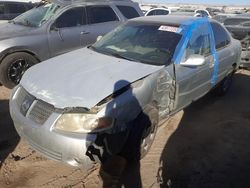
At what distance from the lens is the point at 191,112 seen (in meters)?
5.42

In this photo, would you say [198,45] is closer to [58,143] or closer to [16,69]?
[58,143]

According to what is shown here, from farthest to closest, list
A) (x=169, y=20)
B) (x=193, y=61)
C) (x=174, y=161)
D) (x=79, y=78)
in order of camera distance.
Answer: (x=169, y=20) < (x=193, y=61) < (x=174, y=161) < (x=79, y=78)

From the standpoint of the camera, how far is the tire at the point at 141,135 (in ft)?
11.3

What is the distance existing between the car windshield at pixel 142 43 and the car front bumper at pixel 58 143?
148cm

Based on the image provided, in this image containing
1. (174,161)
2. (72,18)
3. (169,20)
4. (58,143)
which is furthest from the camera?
(72,18)

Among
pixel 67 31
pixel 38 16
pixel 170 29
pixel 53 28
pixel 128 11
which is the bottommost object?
pixel 67 31

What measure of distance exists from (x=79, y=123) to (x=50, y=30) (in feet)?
13.2

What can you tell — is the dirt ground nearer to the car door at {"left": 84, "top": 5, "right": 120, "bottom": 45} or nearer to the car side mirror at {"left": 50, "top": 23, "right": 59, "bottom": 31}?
the car side mirror at {"left": 50, "top": 23, "right": 59, "bottom": 31}

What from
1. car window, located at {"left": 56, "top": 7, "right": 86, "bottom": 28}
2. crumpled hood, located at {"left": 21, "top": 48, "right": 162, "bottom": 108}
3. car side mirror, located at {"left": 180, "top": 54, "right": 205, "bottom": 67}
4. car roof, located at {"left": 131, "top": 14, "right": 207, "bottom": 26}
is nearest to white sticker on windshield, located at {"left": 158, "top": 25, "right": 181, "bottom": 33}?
car roof, located at {"left": 131, "top": 14, "right": 207, "bottom": 26}

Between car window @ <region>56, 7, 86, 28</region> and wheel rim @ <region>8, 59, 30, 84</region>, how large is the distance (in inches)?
46.2

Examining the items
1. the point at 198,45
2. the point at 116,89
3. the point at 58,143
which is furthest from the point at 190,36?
the point at 58,143

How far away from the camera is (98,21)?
741cm

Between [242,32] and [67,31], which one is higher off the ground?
[67,31]

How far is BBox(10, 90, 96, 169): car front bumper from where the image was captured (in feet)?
9.76
